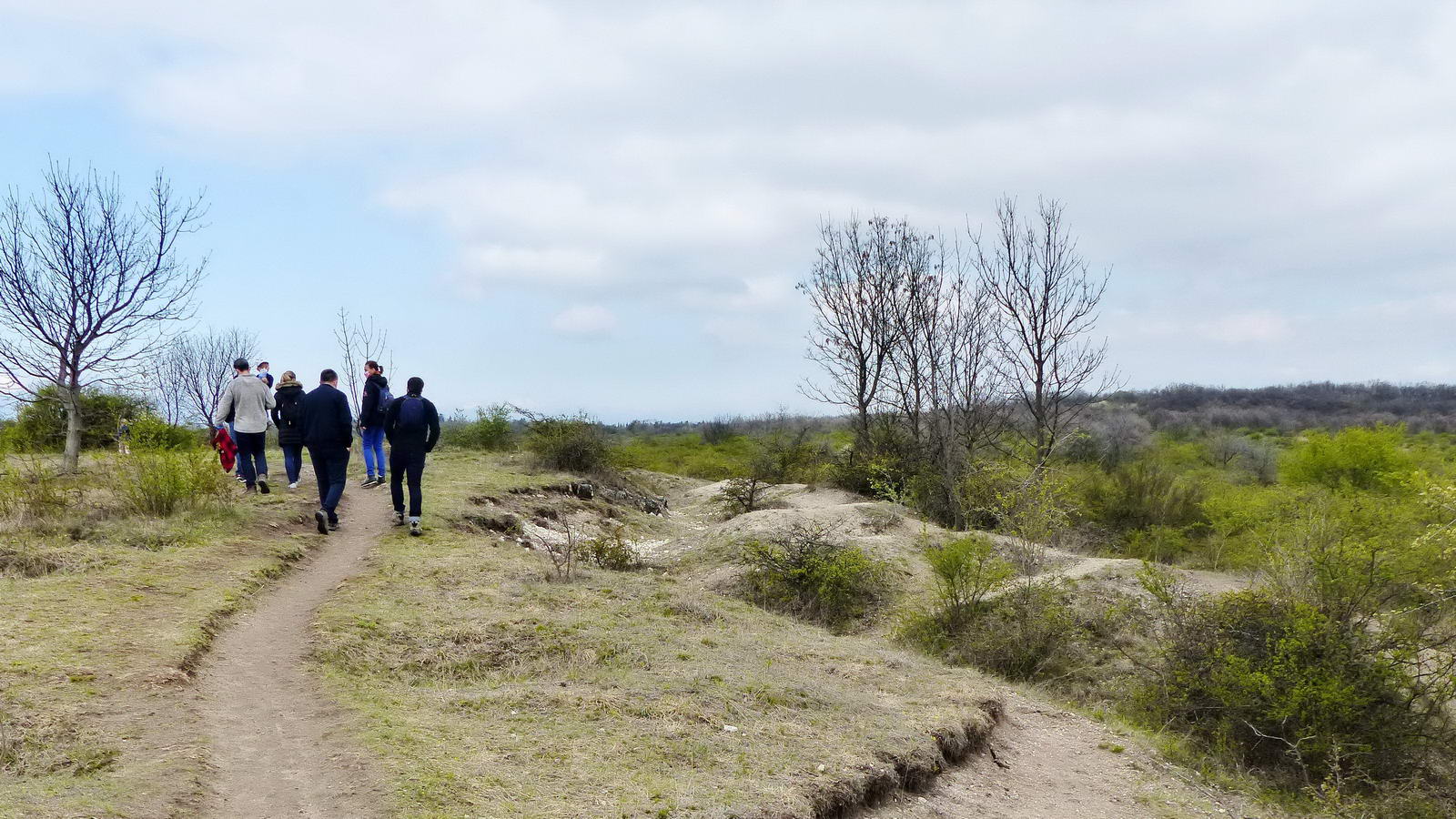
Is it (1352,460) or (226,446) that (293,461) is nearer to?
(226,446)

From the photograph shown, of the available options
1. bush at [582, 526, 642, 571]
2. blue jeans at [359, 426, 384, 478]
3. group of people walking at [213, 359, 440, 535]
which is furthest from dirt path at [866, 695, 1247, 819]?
blue jeans at [359, 426, 384, 478]

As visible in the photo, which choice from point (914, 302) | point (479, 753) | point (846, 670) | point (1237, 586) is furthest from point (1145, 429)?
point (479, 753)

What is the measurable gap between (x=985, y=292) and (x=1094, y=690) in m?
12.3

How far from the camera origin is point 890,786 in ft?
18.4

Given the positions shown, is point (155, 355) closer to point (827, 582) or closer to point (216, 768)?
point (827, 582)

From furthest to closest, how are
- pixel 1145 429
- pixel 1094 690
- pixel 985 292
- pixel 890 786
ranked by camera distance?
pixel 1145 429 < pixel 985 292 < pixel 1094 690 < pixel 890 786

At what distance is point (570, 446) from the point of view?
19562mm

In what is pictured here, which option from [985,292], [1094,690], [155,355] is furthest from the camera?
[985,292]

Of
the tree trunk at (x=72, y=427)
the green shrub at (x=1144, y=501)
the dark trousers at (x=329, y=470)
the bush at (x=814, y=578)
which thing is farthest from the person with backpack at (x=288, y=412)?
the green shrub at (x=1144, y=501)

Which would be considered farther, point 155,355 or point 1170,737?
point 155,355

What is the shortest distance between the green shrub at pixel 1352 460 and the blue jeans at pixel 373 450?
17.6 m

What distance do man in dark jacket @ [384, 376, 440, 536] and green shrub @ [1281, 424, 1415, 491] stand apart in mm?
16447

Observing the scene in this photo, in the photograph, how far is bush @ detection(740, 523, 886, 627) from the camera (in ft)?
38.2

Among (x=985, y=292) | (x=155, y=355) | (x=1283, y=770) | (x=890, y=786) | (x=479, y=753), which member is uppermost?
(x=985, y=292)
